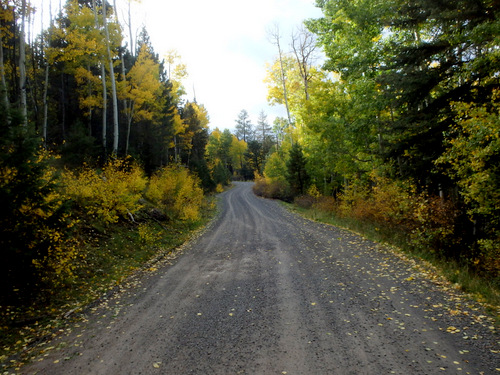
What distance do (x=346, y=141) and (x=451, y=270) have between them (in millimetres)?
9640

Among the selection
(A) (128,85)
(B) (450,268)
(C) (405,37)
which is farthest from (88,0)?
(B) (450,268)

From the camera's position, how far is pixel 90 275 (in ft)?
25.8

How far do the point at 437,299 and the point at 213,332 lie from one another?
14.7 ft

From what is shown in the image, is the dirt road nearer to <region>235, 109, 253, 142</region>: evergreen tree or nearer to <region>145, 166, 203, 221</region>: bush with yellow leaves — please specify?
<region>145, 166, 203, 221</region>: bush with yellow leaves

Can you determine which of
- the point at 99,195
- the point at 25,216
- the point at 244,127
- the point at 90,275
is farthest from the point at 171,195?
the point at 244,127

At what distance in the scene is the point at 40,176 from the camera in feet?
20.4

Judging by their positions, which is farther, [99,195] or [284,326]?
[99,195]

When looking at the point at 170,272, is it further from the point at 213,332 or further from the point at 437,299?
the point at 437,299

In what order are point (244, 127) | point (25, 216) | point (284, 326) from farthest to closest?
point (244, 127) → point (25, 216) → point (284, 326)

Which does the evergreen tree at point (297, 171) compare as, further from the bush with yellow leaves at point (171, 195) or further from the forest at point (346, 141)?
the bush with yellow leaves at point (171, 195)

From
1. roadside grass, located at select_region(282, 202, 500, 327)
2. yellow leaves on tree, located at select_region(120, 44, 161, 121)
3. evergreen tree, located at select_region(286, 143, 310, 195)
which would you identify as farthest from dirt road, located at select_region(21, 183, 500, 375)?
evergreen tree, located at select_region(286, 143, 310, 195)

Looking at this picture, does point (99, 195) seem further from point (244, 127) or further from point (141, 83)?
point (244, 127)

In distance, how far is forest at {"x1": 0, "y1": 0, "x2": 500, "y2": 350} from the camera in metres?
6.17

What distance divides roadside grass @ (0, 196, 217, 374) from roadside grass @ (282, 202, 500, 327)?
309 inches
